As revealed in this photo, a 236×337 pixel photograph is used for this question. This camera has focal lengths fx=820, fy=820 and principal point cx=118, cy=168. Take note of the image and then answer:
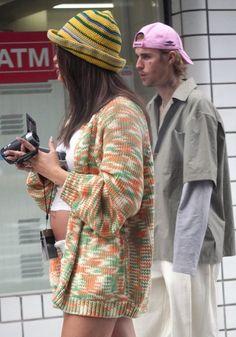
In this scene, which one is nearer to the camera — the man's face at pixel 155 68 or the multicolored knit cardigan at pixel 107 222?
the multicolored knit cardigan at pixel 107 222

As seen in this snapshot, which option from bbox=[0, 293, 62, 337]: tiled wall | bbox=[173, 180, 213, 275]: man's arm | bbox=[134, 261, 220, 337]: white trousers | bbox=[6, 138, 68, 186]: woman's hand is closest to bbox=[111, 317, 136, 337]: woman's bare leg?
bbox=[6, 138, 68, 186]: woman's hand

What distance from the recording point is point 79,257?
8.84ft

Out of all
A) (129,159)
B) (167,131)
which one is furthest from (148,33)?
(129,159)

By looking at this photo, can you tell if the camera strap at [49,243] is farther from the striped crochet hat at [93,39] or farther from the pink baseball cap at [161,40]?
the pink baseball cap at [161,40]

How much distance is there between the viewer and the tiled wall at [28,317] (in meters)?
5.13

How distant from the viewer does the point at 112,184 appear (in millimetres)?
2637

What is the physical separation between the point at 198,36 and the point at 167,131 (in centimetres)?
142

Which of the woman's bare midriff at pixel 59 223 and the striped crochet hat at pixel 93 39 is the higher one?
the striped crochet hat at pixel 93 39

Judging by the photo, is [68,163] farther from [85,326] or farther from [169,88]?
[169,88]

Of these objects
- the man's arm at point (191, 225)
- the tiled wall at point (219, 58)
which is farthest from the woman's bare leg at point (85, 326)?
the tiled wall at point (219, 58)

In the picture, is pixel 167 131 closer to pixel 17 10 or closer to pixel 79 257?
pixel 79 257

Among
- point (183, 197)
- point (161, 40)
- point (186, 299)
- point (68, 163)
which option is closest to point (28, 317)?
point (186, 299)

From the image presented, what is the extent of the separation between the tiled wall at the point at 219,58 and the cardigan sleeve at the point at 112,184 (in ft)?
8.28

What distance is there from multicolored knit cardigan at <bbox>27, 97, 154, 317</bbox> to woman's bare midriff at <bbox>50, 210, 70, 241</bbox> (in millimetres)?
122
